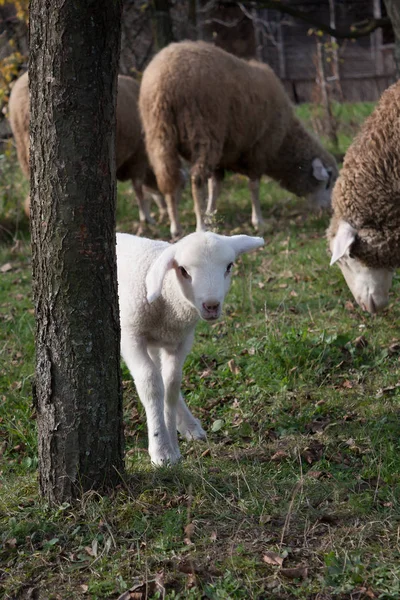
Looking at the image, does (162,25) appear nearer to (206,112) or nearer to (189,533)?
(206,112)

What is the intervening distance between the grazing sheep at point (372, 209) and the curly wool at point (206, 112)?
2914 mm

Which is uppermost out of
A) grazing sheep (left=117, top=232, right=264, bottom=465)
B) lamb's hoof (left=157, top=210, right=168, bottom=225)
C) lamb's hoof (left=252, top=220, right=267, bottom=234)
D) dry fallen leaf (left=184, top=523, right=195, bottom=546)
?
grazing sheep (left=117, top=232, right=264, bottom=465)

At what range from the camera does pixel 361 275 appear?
6.40 meters

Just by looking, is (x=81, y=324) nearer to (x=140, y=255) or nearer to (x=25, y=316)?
(x=140, y=255)

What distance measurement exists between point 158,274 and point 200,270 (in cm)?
22

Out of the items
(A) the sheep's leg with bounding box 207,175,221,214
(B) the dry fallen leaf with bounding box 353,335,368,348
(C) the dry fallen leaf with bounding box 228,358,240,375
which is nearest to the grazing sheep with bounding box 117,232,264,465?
(C) the dry fallen leaf with bounding box 228,358,240,375

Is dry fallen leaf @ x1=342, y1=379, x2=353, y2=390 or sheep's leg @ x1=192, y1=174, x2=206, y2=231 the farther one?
sheep's leg @ x1=192, y1=174, x2=206, y2=231

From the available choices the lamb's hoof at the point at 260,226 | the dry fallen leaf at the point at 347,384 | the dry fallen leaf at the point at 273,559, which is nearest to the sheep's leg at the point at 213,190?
the lamb's hoof at the point at 260,226

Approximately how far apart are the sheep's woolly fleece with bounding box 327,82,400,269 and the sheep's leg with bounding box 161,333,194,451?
252 centimetres

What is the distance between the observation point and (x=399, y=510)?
336 cm

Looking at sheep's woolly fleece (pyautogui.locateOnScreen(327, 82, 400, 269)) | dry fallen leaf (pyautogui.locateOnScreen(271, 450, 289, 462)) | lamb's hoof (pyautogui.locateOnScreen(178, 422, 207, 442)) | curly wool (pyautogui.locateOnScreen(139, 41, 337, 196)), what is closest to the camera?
dry fallen leaf (pyautogui.locateOnScreen(271, 450, 289, 462))

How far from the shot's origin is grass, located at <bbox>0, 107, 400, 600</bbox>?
9.65 ft

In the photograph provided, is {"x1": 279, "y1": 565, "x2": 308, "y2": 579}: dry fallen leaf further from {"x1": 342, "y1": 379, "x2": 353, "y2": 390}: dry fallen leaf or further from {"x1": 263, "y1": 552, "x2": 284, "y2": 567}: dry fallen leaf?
{"x1": 342, "y1": 379, "x2": 353, "y2": 390}: dry fallen leaf

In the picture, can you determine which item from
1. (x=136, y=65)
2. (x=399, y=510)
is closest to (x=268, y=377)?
(x=399, y=510)
